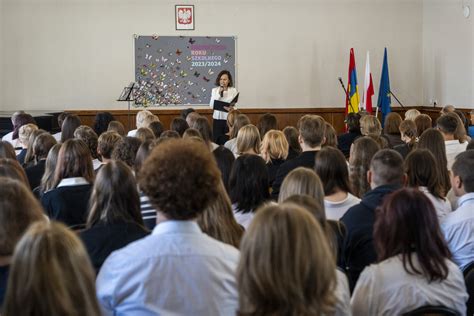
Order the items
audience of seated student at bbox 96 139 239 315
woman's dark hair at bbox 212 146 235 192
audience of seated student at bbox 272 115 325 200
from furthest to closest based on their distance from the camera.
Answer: audience of seated student at bbox 272 115 325 200 < woman's dark hair at bbox 212 146 235 192 < audience of seated student at bbox 96 139 239 315

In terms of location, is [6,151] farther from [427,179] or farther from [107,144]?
[427,179]

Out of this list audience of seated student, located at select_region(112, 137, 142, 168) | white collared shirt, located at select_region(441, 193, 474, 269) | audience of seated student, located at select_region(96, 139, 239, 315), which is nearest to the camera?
audience of seated student, located at select_region(96, 139, 239, 315)

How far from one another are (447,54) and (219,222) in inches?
436

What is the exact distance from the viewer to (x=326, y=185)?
13.8ft

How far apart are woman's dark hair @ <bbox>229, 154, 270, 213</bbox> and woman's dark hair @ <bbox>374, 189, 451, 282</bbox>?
159 centimetres

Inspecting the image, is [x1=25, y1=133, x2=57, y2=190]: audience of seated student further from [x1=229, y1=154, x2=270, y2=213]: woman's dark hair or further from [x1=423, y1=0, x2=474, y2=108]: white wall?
[x1=423, y1=0, x2=474, y2=108]: white wall

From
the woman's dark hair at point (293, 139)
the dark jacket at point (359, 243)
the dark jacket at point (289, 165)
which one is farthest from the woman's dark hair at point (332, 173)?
the woman's dark hair at point (293, 139)

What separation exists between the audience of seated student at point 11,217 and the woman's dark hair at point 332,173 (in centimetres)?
206

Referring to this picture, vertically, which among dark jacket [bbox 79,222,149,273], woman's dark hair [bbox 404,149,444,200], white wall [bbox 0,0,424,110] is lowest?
dark jacket [bbox 79,222,149,273]

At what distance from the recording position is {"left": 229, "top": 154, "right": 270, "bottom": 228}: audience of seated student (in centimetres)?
415

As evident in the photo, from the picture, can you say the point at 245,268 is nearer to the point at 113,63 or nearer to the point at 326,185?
the point at 326,185

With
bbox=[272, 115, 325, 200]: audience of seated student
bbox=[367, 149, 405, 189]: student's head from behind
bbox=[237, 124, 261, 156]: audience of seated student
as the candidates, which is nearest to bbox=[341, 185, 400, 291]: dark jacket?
bbox=[367, 149, 405, 189]: student's head from behind

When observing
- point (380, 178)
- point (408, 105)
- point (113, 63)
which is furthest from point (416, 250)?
point (408, 105)

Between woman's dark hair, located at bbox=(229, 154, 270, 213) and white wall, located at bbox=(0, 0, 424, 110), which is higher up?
white wall, located at bbox=(0, 0, 424, 110)
